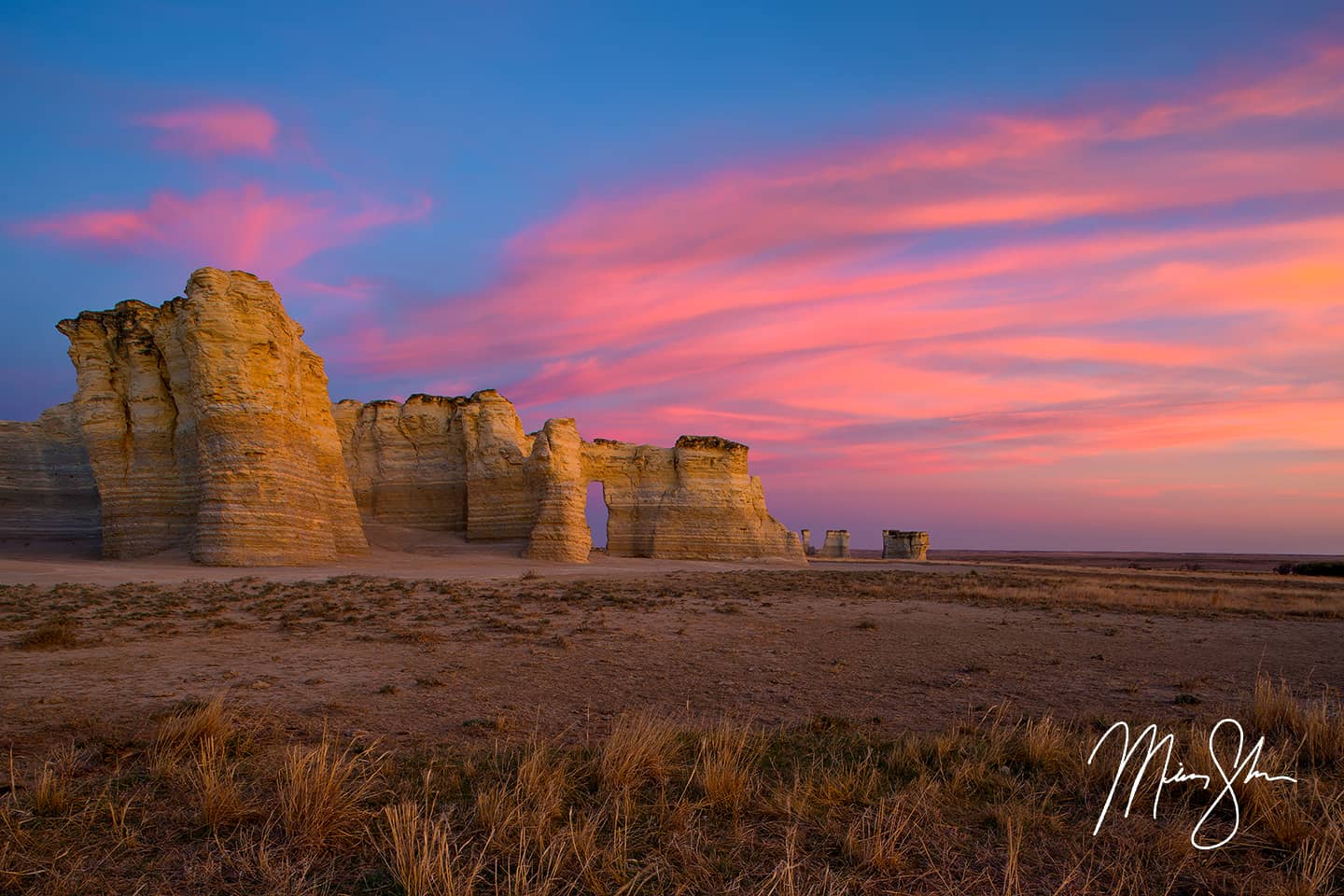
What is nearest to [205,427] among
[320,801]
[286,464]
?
[286,464]

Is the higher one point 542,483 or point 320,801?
point 542,483

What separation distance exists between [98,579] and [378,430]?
23676 millimetres

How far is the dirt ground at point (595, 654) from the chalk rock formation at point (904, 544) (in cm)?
5434

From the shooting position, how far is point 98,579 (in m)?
21.0

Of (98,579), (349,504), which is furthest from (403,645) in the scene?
(349,504)

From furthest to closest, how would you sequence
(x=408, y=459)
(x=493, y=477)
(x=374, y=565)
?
(x=408, y=459) → (x=493, y=477) → (x=374, y=565)

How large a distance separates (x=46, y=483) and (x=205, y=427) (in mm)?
14595

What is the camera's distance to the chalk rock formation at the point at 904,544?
7481 cm

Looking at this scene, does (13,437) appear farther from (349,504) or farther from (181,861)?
(181,861)

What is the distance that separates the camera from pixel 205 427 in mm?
27484
